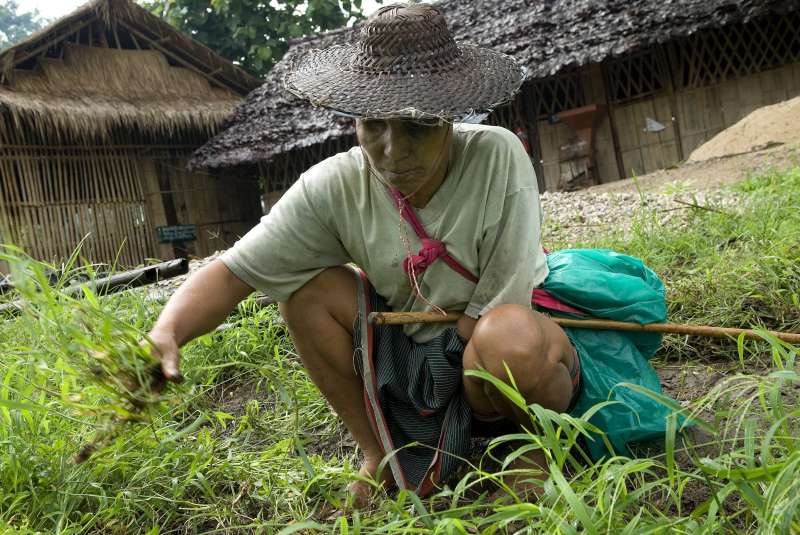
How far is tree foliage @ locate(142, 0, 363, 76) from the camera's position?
52.7ft

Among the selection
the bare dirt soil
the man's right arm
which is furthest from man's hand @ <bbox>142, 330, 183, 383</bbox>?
the bare dirt soil

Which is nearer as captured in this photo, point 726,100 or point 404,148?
point 404,148

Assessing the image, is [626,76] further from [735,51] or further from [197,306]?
[197,306]

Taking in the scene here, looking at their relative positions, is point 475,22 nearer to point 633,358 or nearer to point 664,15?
point 664,15

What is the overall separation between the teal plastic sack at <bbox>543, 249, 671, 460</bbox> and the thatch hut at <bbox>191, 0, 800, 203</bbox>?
6.70 metres

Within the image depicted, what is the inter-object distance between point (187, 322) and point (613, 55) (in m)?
8.18

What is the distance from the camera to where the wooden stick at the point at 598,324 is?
6.75 ft

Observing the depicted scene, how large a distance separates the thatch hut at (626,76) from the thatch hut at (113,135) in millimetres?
2355

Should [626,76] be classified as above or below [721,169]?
above

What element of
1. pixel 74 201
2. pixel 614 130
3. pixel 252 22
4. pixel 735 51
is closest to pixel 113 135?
pixel 74 201

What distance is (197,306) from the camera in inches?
Answer: 78.5

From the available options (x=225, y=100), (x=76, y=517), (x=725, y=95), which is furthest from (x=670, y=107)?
(x=76, y=517)

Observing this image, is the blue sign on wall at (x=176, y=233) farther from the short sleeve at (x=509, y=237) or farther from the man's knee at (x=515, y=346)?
the man's knee at (x=515, y=346)

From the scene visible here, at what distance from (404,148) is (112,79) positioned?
11.4 meters
